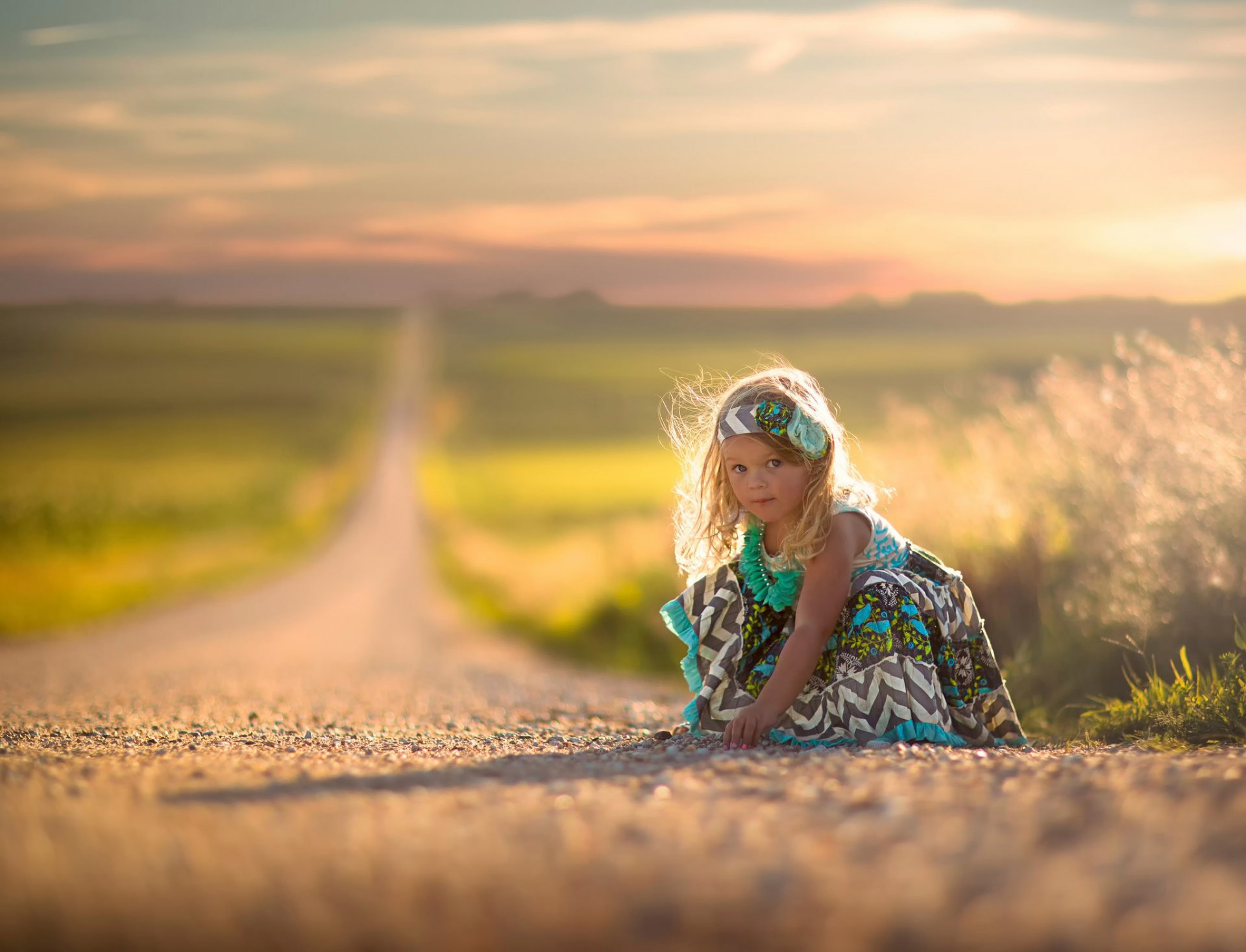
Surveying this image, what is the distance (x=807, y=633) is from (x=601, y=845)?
1.91 meters

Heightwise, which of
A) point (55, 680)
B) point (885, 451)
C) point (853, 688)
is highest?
point (885, 451)

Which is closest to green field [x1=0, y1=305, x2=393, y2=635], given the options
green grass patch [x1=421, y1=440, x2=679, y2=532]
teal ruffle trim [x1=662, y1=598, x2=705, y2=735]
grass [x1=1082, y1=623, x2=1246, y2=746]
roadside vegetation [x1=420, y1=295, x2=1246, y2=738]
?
green grass patch [x1=421, y1=440, x2=679, y2=532]

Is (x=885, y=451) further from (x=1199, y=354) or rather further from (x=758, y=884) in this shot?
(x=758, y=884)

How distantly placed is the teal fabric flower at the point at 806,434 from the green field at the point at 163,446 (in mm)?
12728

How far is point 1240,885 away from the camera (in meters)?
2.20

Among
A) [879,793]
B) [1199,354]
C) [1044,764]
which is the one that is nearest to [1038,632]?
[1199,354]

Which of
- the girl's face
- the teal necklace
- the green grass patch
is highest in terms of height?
the girl's face

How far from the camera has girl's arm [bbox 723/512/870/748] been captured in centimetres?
418

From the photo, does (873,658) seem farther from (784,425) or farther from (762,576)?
(784,425)

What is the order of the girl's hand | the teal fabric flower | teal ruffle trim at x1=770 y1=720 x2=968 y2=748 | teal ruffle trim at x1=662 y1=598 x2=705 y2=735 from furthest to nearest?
teal ruffle trim at x1=662 y1=598 x2=705 y2=735, the teal fabric flower, teal ruffle trim at x1=770 y1=720 x2=968 y2=748, the girl's hand

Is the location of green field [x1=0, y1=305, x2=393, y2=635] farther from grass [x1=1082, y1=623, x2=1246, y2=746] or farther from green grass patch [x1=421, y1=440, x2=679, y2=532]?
grass [x1=1082, y1=623, x2=1246, y2=746]

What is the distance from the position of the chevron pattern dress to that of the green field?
12.1m

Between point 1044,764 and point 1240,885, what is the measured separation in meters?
1.37

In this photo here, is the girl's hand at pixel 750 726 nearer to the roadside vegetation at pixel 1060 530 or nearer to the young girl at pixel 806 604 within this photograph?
the young girl at pixel 806 604
